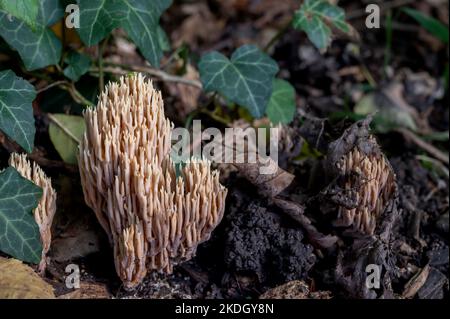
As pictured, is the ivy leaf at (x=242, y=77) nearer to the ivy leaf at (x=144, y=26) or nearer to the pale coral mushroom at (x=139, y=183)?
the ivy leaf at (x=144, y=26)

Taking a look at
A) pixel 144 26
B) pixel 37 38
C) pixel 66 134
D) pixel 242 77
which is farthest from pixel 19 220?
pixel 242 77

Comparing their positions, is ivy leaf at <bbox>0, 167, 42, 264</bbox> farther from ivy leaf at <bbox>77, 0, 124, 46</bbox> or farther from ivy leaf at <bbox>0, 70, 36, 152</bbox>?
ivy leaf at <bbox>77, 0, 124, 46</bbox>

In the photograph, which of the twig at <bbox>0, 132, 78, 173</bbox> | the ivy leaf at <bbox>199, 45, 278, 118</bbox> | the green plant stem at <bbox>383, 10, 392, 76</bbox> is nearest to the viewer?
the twig at <bbox>0, 132, 78, 173</bbox>

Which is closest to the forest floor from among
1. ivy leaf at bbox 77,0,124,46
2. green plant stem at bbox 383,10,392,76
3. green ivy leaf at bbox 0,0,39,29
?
green plant stem at bbox 383,10,392,76

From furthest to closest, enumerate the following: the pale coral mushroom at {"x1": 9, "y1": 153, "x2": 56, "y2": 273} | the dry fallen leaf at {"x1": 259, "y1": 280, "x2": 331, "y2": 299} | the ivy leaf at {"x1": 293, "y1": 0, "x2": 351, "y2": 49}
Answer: the ivy leaf at {"x1": 293, "y1": 0, "x2": 351, "y2": 49}
the dry fallen leaf at {"x1": 259, "y1": 280, "x2": 331, "y2": 299}
the pale coral mushroom at {"x1": 9, "y1": 153, "x2": 56, "y2": 273}

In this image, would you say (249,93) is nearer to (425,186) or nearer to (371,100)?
(425,186)

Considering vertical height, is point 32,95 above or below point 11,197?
above
